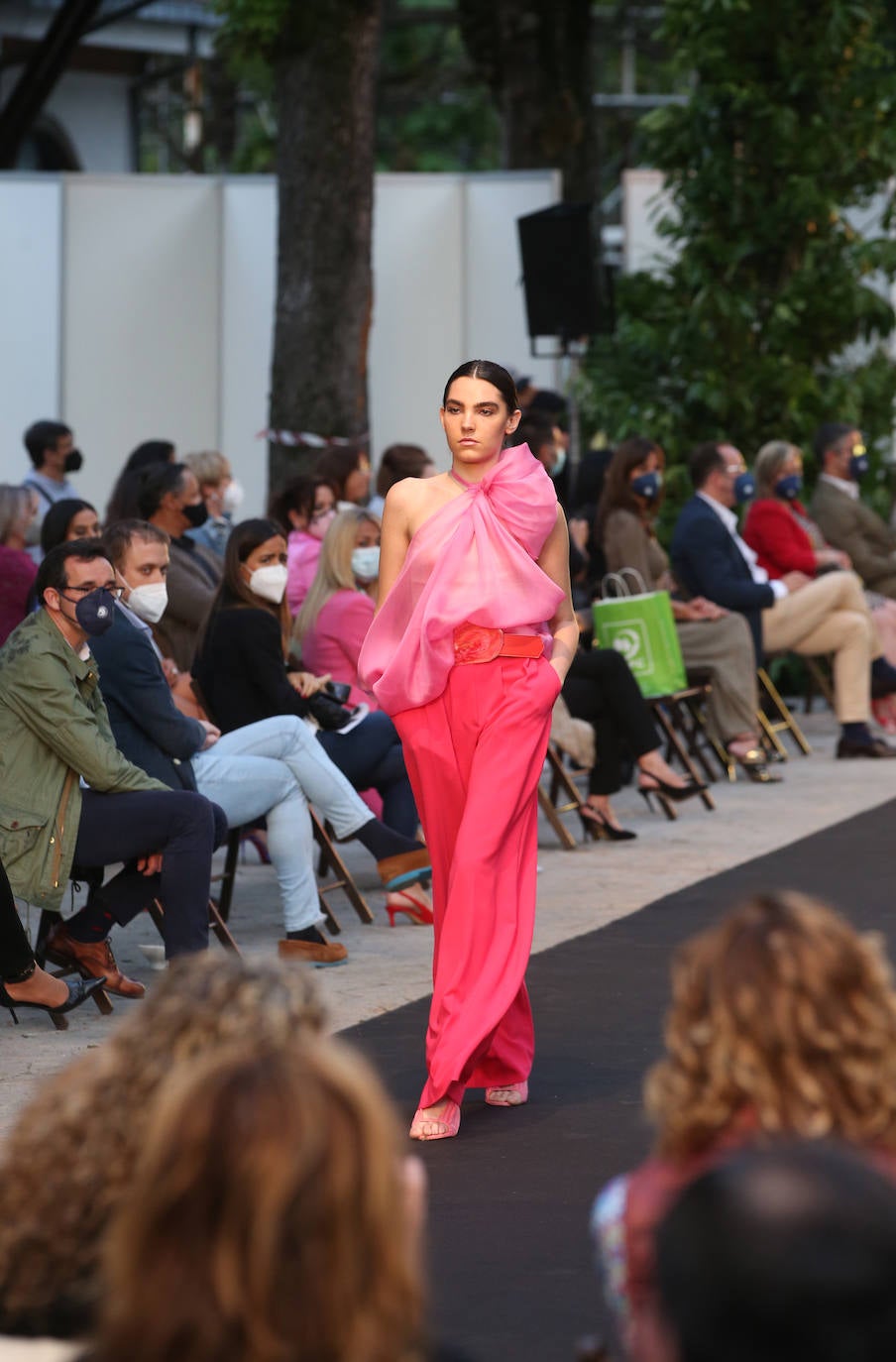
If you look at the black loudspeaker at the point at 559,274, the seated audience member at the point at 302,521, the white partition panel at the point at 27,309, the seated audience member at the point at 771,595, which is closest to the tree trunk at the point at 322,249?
the black loudspeaker at the point at 559,274

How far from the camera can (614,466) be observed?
11.3 meters

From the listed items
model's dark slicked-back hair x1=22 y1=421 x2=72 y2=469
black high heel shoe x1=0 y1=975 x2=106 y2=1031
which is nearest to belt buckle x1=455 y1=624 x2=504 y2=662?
black high heel shoe x1=0 y1=975 x2=106 y2=1031

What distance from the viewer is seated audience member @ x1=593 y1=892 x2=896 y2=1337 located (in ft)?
7.45

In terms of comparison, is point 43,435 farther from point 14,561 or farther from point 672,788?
point 672,788

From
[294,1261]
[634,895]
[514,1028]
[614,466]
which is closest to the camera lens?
[294,1261]

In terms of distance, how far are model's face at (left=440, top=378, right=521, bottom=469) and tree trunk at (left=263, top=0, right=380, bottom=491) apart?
8.15 meters

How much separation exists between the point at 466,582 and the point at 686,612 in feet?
19.8

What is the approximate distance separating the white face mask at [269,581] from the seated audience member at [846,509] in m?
6.12

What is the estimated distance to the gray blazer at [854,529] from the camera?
13.5 m

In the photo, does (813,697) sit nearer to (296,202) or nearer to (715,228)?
(715,228)

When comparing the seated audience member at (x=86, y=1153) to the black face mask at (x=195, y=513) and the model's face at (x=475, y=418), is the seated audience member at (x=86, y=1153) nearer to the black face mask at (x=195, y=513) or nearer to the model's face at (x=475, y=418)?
the model's face at (x=475, y=418)

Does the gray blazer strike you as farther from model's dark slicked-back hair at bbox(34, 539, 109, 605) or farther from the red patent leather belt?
the red patent leather belt

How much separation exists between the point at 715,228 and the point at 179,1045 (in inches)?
533

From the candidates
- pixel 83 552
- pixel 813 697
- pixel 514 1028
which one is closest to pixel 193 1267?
pixel 514 1028
